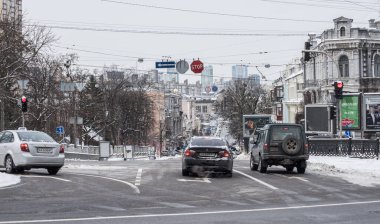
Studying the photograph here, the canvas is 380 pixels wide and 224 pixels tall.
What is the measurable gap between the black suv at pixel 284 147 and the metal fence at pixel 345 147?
9.14 meters

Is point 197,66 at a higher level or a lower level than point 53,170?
higher

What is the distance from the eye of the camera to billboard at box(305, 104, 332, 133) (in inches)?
1690

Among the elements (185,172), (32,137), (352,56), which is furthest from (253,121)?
(32,137)

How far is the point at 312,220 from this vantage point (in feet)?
35.9

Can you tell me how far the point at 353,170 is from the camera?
84.1ft

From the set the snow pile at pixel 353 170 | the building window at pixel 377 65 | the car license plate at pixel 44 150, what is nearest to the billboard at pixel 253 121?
the building window at pixel 377 65

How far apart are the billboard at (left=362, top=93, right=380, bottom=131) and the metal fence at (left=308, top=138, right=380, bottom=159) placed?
4.77 metres

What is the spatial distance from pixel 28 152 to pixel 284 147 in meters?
9.26

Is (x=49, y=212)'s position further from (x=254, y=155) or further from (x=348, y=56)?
(x=348, y=56)

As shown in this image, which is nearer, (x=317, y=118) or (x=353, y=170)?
(x=353, y=170)

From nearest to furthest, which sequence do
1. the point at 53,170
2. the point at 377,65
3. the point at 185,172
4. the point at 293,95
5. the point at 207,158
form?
the point at 207,158 → the point at 185,172 → the point at 53,170 → the point at 377,65 → the point at 293,95

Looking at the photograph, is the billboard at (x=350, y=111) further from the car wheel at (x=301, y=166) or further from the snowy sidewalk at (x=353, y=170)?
the car wheel at (x=301, y=166)

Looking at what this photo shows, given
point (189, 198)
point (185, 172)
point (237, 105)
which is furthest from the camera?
point (237, 105)

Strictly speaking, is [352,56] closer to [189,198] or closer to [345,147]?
[345,147]
